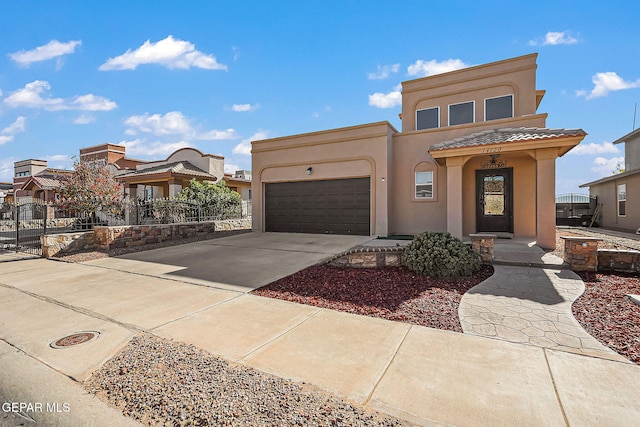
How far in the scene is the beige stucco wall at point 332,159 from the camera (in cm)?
1205

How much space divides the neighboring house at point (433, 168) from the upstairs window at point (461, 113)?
1.5 inches

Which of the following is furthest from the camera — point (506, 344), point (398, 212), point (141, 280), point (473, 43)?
point (398, 212)

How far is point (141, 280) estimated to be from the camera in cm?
653

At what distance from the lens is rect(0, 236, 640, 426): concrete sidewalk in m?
2.47

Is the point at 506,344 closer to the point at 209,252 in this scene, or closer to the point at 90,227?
the point at 209,252

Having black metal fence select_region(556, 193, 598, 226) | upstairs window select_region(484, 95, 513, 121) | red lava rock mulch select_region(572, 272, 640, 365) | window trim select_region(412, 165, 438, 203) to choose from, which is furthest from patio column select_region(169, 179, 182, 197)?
black metal fence select_region(556, 193, 598, 226)

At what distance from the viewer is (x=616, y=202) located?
51.5 ft

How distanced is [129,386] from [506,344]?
399cm

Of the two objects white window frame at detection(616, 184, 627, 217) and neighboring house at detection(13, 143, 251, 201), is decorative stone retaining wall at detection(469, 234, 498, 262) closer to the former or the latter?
white window frame at detection(616, 184, 627, 217)

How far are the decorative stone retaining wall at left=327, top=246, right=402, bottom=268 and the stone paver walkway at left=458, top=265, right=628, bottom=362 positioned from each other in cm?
221

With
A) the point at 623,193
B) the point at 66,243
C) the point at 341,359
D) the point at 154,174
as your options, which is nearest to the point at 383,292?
the point at 341,359

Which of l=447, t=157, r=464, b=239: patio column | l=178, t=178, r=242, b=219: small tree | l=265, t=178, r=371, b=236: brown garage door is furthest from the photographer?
l=178, t=178, r=242, b=219: small tree

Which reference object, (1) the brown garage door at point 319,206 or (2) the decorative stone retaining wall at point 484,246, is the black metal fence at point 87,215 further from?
(2) the decorative stone retaining wall at point 484,246

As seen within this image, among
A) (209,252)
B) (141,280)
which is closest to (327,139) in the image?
(209,252)
